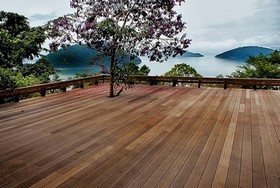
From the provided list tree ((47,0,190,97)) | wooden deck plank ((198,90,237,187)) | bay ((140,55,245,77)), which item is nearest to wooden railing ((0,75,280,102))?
bay ((140,55,245,77))

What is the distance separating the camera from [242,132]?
11.4ft

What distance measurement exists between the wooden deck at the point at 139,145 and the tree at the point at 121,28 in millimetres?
1884

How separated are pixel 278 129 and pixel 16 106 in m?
5.33

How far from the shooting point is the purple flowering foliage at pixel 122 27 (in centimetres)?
607

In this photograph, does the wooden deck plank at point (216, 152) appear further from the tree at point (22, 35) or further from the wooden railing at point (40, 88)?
the tree at point (22, 35)

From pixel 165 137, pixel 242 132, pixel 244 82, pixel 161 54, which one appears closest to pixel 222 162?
pixel 165 137

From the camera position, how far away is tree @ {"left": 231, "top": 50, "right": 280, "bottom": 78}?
1041 centimetres

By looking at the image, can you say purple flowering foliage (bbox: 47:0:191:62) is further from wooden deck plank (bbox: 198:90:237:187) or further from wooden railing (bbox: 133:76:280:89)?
wooden deck plank (bbox: 198:90:237:187)

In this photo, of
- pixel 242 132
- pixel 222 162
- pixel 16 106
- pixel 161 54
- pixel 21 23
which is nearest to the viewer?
pixel 222 162

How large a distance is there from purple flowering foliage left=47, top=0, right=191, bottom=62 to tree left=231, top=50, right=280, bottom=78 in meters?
5.95

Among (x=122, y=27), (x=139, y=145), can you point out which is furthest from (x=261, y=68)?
(x=139, y=145)

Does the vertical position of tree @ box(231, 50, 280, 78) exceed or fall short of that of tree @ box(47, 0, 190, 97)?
it falls short

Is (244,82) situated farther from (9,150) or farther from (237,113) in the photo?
(9,150)

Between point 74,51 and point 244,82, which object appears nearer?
point 244,82
